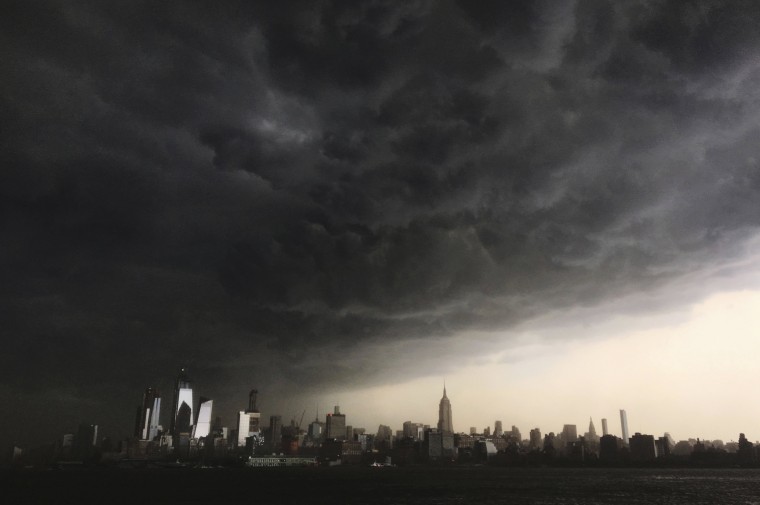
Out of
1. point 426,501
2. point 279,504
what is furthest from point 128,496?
point 426,501

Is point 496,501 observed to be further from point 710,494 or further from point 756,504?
point 710,494

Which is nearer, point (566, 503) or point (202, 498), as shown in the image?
point (566, 503)

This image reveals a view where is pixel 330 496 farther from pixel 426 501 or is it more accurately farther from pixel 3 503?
pixel 3 503

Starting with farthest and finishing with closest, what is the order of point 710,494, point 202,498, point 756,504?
1. point 710,494
2. point 202,498
3. point 756,504

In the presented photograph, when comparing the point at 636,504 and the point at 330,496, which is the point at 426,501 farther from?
the point at 636,504

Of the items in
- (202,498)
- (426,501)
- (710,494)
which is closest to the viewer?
(426,501)

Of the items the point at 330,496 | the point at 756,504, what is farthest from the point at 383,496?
the point at 756,504

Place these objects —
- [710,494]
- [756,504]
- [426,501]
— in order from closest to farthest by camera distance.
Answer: [756,504]
[426,501]
[710,494]

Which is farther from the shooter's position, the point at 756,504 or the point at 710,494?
the point at 710,494
